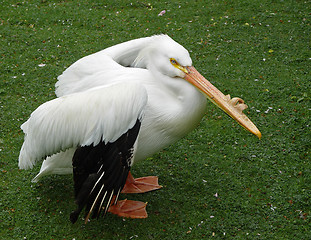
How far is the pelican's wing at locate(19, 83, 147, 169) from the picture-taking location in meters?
2.90

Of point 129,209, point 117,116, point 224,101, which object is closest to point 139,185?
point 129,209

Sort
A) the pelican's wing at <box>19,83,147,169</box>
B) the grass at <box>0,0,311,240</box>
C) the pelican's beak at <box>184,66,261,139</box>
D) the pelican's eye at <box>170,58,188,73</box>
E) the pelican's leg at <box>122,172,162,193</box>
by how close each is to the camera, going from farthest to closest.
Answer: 1. the pelican's leg at <box>122,172,162,193</box>
2. the grass at <box>0,0,311,240</box>
3. the pelican's eye at <box>170,58,188,73</box>
4. the pelican's beak at <box>184,66,261,139</box>
5. the pelican's wing at <box>19,83,147,169</box>

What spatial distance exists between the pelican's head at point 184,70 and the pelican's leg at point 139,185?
1.11 metres

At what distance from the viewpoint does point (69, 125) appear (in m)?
2.98

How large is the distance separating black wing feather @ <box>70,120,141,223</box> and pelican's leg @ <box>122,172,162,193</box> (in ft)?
2.68

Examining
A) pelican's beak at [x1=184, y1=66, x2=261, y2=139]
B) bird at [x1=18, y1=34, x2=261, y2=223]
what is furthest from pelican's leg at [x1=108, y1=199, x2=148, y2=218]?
pelican's beak at [x1=184, y1=66, x2=261, y2=139]

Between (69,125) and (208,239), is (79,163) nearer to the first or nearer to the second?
(69,125)

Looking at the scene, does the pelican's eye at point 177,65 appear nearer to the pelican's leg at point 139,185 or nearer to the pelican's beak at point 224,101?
the pelican's beak at point 224,101

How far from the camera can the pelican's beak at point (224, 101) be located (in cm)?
308

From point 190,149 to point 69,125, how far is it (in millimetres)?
1655

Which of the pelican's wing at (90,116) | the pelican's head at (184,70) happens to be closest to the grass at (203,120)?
the pelican's wing at (90,116)

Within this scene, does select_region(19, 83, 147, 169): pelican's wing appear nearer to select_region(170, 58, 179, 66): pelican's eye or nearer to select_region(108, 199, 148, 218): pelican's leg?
select_region(170, 58, 179, 66): pelican's eye

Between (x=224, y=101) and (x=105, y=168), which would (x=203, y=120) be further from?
(x=105, y=168)

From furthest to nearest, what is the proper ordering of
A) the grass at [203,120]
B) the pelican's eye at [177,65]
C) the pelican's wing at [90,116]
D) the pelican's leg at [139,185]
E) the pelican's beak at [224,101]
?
the pelican's leg at [139,185] → the grass at [203,120] → the pelican's eye at [177,65] → the pelican's beak at [224,101] → the pelican's wing at [90,116]
